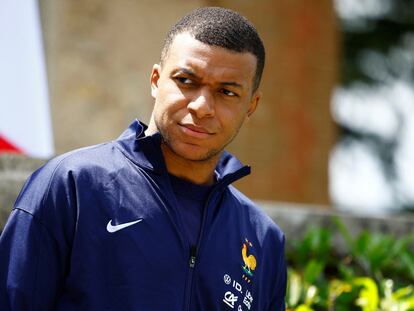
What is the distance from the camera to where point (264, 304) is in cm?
307

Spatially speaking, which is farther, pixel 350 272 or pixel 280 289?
pixel 350 272

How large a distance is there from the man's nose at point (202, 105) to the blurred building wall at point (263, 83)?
3.53 m

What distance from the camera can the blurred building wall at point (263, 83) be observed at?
6.39 m

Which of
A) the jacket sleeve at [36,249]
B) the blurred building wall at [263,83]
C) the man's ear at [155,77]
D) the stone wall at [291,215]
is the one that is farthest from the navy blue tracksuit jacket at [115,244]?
the blurred building wall at [263,83]

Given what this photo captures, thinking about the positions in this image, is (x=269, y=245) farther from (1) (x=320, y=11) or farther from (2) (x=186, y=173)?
(1) (x=320, y=11)

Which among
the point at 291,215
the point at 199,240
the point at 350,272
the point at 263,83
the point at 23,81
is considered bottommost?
the point at 350,272

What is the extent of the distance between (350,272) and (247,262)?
178cm

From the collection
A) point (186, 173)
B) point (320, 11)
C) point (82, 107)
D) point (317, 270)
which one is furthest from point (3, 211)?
point (320, 11)

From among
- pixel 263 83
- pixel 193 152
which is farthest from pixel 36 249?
pixel 263 83

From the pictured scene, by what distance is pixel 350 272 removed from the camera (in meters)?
4.66

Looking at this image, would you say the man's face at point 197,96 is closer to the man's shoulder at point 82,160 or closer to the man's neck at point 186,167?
the man's neck at point 186,167

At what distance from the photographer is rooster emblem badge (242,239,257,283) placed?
2.96m

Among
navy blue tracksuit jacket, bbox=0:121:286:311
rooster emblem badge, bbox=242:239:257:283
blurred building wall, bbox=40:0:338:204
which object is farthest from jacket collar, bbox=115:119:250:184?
blurred building wall, bbox=40:0:338:204

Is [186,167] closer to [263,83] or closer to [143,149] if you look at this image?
[143,149]
